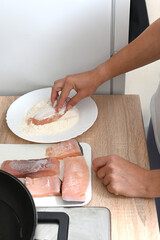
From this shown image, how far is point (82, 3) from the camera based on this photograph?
105 cm

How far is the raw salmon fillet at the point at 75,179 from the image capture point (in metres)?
0.82

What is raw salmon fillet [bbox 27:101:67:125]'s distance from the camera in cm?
108

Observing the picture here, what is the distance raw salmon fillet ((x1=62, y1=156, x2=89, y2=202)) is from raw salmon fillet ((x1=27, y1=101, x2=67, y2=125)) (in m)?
0.20

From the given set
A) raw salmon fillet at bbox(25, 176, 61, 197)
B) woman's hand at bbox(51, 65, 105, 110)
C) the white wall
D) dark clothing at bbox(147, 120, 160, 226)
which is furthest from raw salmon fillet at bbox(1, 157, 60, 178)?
the white wall

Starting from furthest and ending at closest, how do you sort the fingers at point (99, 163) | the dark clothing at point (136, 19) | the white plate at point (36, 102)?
the dark clothing at point (136, 19), the white plate at point (36, 102), the fingers at point (99, 163)

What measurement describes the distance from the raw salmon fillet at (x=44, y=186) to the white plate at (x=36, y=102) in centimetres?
17

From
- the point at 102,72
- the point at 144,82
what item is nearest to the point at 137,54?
the point at 102,72

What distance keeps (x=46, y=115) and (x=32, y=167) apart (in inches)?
9.2

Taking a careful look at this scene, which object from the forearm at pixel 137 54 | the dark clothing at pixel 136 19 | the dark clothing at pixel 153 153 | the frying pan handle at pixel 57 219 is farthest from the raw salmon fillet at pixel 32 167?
the dark clothing at pixel 136 19

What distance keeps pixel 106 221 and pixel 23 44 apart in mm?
713

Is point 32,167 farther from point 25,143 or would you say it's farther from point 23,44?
point 23,44

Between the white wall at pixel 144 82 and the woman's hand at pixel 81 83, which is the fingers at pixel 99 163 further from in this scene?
the white wall at pixel 144 82

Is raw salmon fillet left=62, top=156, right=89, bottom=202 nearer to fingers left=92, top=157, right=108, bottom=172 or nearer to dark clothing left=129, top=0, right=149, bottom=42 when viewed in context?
fingers left=92, top=157, right=108, bottom=172

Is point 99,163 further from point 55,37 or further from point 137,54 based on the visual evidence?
point 55,37
